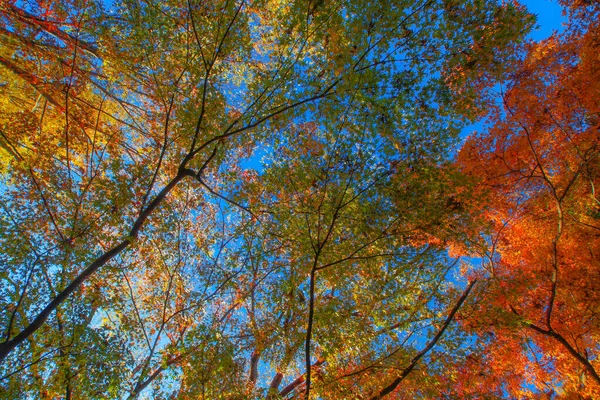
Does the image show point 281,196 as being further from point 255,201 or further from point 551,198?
point 551,198

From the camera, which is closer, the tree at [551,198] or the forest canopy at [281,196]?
the forest canopy at [281,196]

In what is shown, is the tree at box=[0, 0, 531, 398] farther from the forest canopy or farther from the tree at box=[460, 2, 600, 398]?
the tree at box=[460, 2, 600, 398]

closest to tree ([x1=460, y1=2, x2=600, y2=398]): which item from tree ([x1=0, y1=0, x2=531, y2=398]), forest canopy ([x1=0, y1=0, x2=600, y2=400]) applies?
forest canopy ([x1=0, y1=0, x2=600, y2=400])

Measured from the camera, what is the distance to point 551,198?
29.0ft

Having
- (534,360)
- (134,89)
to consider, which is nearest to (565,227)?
(534,360)

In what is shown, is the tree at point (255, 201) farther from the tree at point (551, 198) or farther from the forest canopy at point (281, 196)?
the tree at point (551, 198)

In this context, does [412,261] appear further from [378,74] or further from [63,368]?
[63,368]

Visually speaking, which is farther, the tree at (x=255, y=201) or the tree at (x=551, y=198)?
the tree at (x=551, y=198)

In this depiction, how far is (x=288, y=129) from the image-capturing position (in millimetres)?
6637

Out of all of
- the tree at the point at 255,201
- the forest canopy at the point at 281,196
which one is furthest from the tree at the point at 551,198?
the tree at the point at 255,201

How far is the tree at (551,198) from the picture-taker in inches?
315

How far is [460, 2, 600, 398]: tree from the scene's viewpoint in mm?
8008

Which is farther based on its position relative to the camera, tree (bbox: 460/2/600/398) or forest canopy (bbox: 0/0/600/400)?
tree (bbox: 460/2/600/398)

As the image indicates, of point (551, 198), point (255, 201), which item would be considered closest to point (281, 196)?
point (255, 201)
